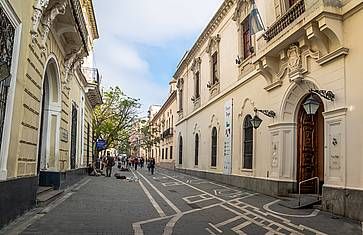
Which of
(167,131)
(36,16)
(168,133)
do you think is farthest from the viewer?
(167,131)

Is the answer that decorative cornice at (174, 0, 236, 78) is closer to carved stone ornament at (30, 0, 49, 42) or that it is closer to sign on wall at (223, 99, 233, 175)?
sign on wall at (223, 99, 233, 175)

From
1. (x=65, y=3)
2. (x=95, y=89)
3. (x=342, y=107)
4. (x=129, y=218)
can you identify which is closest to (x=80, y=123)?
(x=95, y=89)

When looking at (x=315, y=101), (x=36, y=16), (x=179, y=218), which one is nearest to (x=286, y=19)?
(x=315, y=101)

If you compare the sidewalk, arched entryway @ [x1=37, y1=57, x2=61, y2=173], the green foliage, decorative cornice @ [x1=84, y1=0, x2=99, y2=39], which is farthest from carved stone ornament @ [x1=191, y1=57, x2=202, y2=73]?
the green foliage

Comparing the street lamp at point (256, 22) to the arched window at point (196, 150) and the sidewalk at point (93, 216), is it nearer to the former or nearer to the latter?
the sidewalk at point (93, 216)

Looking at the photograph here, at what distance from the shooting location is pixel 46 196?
12.3 meters

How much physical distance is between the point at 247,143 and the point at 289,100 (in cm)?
499

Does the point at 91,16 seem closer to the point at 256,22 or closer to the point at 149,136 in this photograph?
the point at 256,22

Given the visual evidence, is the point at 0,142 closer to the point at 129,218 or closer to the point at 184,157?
the point at 129,218

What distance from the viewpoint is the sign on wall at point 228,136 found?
21922 millimetres

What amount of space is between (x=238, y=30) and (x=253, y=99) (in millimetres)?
4552

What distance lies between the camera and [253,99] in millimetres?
18594

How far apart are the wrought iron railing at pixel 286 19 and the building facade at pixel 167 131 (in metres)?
30.3

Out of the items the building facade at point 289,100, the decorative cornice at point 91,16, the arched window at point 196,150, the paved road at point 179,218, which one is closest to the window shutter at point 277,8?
the building facade at point 289,100
